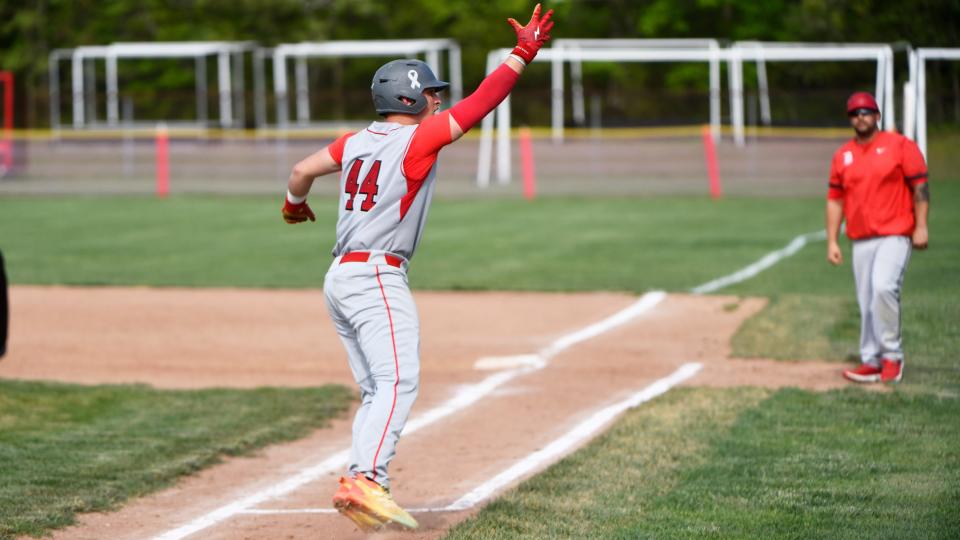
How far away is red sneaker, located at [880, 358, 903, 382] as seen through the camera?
10.2 meters

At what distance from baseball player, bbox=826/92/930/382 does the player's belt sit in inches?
194

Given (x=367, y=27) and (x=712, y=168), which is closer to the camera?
(x=712, y=168)

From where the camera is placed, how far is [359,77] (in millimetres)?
56594

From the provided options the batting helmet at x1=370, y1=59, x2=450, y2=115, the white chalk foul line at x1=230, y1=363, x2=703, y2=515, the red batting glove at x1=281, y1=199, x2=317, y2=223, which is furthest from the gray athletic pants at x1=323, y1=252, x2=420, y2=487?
the white chalk foul line at x1=230, y1=363, x2=703, y2=515

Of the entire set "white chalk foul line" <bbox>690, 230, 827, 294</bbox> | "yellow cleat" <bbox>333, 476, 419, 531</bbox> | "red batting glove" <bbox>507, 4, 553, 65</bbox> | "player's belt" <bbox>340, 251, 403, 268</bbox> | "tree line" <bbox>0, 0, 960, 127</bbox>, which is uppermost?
"tree line" <bbox>0, 0, 960, 127</bbox>

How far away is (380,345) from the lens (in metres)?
6.20

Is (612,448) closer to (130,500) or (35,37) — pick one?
(130,500)

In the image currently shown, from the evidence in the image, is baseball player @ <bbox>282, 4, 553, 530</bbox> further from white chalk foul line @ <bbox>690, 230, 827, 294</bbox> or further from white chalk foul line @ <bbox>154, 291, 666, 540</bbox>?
white chalk foul line @ <bbox>690, 230, 827, 294</bbox>

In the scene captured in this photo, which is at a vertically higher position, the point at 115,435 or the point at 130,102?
the point at 130,102

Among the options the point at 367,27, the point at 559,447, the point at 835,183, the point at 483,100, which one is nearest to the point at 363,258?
the point at 483,100

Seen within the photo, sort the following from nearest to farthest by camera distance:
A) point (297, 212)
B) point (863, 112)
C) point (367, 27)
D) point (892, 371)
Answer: point (297, 212) < point (863, 112) < point (892, 371) < point (367, 27)

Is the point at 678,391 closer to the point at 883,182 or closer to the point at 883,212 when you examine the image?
the point at 883,212

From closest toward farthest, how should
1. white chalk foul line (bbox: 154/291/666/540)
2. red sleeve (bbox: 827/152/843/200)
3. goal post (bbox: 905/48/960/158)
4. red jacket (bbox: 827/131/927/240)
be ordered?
white chalk foul line (bbox: 154/291/666/540) → red jacket (bbox: 827/131/927/240) → red sleeve (bbox: 827/152/843/200) → goal post (bbox: 905/48/960/158)

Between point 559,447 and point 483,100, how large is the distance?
10.5 ft
